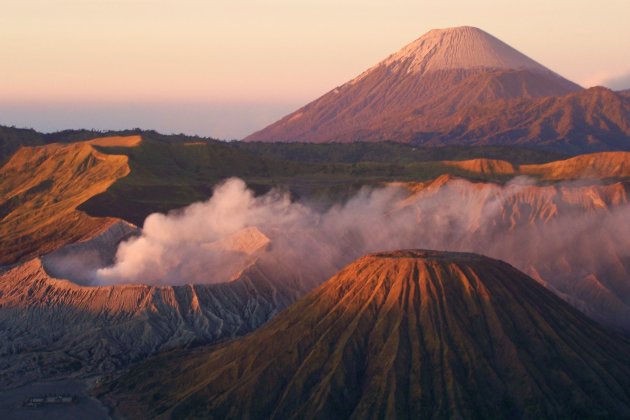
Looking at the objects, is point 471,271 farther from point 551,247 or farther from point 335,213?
point 335,213

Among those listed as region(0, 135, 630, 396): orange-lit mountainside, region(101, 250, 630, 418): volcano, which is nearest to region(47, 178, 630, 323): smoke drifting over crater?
region(0, 135, 630, 396): orange-lit mountainside

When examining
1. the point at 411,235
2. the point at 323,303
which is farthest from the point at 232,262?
the point at 323,303

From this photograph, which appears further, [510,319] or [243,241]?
[243,241]

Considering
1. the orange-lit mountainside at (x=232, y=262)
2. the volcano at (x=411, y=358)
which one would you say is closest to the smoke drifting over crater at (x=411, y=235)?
the orange-lit mountainside at (x=232, y=262)

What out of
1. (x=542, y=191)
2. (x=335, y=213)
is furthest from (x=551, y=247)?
(x=335, y=213)

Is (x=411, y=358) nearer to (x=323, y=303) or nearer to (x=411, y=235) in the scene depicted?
(x=323, y=303)

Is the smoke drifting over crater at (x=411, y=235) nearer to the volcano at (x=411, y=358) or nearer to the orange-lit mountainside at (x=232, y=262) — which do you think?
the orange-lit mountainside at (x=232, y=262)
